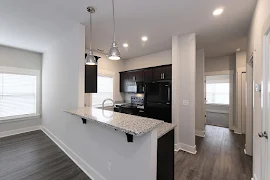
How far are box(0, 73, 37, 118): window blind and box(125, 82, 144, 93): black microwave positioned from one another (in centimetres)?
342

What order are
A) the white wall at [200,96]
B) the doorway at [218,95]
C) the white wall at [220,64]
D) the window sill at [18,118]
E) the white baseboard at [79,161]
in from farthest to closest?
the doorway at [218,95]
the white wall at [220,64]
the white wall at [200,96]
the window sill at [18,118]
the white baseboard at [79,161]

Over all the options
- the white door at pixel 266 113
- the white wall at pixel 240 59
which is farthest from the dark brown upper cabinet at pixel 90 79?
the white wall at pixel 240 59

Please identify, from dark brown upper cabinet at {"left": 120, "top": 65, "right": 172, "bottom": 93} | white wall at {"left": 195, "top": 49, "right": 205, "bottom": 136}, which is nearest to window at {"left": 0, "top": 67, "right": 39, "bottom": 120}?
dark brown upper cabinet at {"left": 120, "top": 65, "right": 172, "bottom": 93}

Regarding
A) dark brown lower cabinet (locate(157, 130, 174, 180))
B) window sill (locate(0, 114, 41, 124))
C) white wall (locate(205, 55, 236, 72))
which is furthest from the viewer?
white wall (locate(205, 55, 236, 72))

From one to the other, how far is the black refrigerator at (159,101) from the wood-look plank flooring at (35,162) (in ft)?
7.49

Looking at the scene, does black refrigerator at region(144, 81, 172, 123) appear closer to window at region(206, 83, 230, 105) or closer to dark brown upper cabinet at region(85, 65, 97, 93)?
dark brown upper cabinet at region(85, 65, 97, 93)

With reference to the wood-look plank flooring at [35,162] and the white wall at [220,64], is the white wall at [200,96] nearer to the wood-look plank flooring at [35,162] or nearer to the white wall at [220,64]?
the white wall at [220,64]

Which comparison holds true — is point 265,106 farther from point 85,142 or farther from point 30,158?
point 30,158

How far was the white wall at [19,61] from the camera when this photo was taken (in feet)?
12.9

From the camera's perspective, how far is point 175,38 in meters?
3.20

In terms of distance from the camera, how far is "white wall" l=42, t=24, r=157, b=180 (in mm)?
1388

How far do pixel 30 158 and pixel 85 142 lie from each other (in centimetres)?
150

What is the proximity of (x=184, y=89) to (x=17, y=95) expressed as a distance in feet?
17.4

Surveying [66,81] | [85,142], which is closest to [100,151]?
[85,142]
